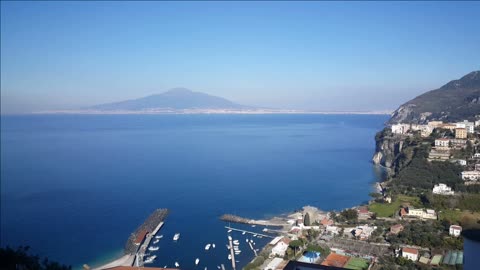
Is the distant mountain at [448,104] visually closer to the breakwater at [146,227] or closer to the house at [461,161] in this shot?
the house at [461,161]

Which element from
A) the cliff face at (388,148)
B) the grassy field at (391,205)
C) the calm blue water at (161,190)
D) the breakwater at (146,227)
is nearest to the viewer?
Result: the breakwater at (146,227)

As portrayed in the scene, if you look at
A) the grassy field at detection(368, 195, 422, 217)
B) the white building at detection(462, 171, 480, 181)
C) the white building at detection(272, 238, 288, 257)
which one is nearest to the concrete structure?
the white building at detection(272, 238, 288, 257)

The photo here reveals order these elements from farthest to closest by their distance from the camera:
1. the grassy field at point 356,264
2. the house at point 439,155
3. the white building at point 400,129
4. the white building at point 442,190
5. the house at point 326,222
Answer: the white building at point 400,129
the house at point 439,155
the white building at point 442,190
the house at point 326,222
the grassy field at point 356,264

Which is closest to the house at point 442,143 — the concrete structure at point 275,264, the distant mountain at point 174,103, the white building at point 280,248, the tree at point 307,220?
the tree at point 307,220

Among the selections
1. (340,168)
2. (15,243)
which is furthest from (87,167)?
(340,168)

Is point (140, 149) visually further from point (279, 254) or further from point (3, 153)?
point (279, 254)

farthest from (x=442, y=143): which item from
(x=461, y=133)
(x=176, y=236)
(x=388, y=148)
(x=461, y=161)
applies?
(x=176, y=236)

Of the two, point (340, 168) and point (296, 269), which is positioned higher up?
point (296, 269)
